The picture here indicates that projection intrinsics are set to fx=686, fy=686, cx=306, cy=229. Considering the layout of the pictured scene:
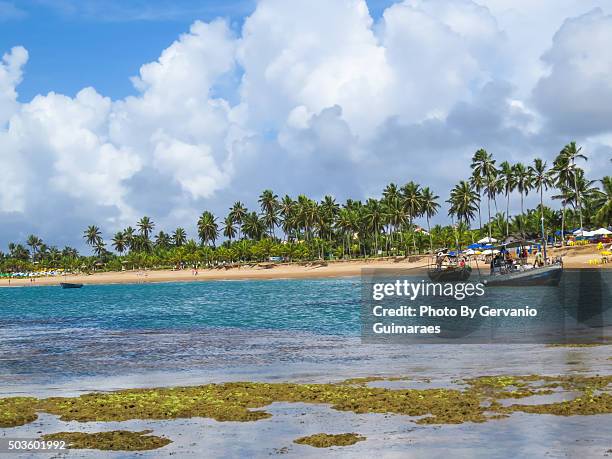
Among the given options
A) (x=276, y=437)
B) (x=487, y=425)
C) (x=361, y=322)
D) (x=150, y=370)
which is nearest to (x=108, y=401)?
Result: (x=276, y=437)

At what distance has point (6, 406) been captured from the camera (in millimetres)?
17812

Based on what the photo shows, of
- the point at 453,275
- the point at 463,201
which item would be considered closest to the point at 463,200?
the point at 463,201

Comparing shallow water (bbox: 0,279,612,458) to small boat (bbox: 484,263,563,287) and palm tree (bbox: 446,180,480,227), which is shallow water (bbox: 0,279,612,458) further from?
palm tree (bbox: 446,180,480,227)

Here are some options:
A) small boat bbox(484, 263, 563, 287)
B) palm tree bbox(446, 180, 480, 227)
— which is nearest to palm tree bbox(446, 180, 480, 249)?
palm tree bbox(446, 180, 480, 227)

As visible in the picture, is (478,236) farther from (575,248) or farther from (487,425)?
(487,425)

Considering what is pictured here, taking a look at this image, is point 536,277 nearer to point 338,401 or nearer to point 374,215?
point 338,401

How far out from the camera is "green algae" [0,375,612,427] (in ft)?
49.5

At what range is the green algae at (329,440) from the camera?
42.0ft

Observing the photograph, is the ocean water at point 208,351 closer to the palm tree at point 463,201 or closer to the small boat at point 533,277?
the small boat at point 533,277

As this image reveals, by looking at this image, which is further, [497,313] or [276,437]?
[497,313]

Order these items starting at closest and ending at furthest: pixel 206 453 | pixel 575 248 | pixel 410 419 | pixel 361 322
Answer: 1. pixel 206 453
2. pixel 410 419
3. pixel 361 322
4. pixel 575 248

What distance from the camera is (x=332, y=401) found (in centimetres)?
1711

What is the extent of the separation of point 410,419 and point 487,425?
1656 mm

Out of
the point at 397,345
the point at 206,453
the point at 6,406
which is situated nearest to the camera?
the point at 206,453
